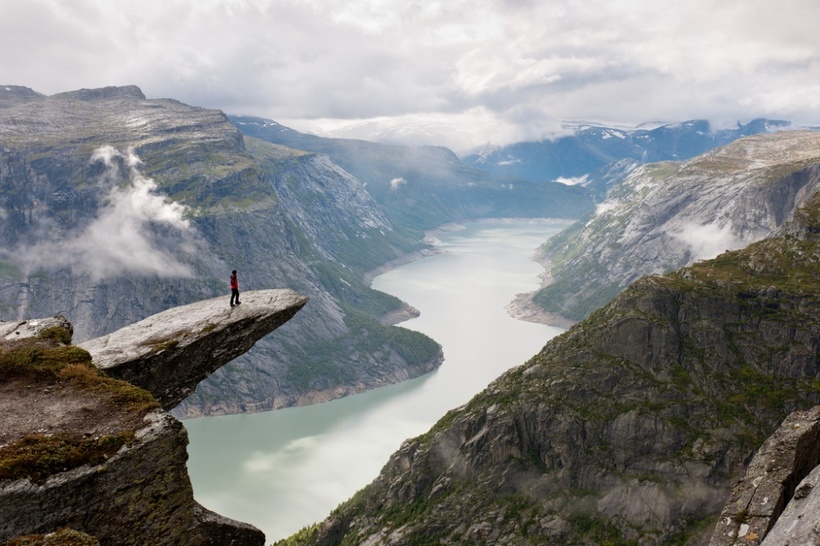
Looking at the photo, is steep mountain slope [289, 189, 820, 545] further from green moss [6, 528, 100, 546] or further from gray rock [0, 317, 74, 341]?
green moss [6, 528, 100, 546]

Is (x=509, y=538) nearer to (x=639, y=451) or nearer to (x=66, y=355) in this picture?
(x=639, y=451)

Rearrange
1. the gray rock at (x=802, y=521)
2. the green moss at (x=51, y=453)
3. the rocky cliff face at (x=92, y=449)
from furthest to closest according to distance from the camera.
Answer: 1. the rocky cliff face at (x=92, y=449)
2. the green moss at (x=51, y=453)
3. the gray rock at (x=802, y=521)

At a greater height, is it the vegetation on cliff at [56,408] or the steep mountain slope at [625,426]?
the vegetation on cliff at [56,408]

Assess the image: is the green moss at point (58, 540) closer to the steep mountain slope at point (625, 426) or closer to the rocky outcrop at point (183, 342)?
the rocky outcrop at point (183, 342)

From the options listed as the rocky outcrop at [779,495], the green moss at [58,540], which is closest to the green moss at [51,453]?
the green moss at [58,540]

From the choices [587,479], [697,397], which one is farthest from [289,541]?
[697,397]

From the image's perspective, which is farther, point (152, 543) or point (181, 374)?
point (181, 374)

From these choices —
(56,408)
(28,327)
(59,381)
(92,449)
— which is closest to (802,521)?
(92,449)
